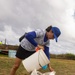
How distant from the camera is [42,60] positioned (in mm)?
5863

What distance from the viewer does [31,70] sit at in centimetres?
597

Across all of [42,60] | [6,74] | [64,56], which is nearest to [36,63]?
[42,60]

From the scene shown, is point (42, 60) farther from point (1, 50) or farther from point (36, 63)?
point (1, 50)

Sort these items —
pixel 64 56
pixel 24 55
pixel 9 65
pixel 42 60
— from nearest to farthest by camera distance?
pixel 42 60, pixel 24 55, pixel 9 65, pixel 64 56

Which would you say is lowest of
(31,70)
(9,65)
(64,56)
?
(64,56)

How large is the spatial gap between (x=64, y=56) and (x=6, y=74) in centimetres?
1171

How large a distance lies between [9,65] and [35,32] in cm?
471

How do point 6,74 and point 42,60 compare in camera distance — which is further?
point 6,74

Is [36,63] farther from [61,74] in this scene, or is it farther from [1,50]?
[1,50]

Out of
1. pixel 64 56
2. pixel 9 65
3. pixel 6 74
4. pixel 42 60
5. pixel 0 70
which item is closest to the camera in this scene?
pixel 42 60

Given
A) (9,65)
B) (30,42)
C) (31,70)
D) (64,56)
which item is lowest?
(64,56)

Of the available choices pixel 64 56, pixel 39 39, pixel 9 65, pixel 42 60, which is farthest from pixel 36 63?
pixel 64 56

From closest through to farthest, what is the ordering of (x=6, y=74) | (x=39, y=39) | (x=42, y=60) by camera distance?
1. (x=42, y=60)
2. (x=39, y=39)
3. (x=6, y=74)

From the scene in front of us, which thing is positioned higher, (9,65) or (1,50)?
(9,65)
